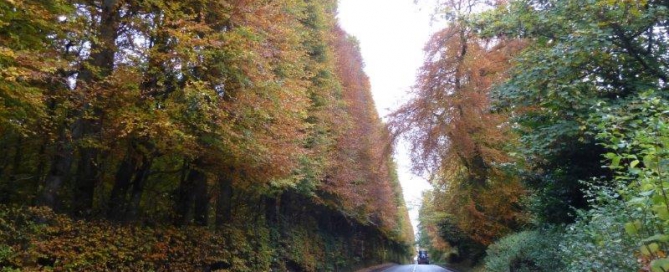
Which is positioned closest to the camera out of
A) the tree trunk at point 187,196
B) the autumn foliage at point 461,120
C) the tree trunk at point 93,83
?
the tree trunk at point 93,83

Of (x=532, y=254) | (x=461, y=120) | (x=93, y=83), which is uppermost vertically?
(x=461, y=120)

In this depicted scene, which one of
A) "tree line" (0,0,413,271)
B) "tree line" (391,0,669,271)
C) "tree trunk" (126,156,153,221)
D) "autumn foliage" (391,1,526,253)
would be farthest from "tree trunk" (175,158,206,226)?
"autumn foliage" (391,1,526,253)

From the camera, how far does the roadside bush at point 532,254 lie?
1102cm

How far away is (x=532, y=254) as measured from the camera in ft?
40.6

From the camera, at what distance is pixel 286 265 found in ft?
68.0

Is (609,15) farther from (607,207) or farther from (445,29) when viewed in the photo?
(445,29)

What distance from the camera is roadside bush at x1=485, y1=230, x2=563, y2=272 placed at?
11016mm

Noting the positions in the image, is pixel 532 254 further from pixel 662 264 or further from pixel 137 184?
pixel 137 184

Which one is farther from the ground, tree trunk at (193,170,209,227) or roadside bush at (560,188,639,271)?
tree trunk at (193,170,209,227)

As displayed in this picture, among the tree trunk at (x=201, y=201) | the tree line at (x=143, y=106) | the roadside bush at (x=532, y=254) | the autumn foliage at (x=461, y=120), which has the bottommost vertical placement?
the roadside bush at (x=532, y=254)

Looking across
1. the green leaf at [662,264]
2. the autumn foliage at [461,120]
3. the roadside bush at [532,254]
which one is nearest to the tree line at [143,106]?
the roadside bush at [532,254]

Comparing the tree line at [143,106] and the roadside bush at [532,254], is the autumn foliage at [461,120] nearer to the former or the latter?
the roadside bush at [532,254]

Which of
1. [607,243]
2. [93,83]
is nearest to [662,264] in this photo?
[607,243]

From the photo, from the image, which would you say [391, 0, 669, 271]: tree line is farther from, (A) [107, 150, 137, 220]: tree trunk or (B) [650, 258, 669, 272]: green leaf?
(A) [107, 150, 137, 220]: tree trunk
